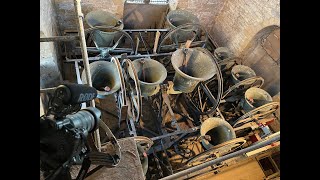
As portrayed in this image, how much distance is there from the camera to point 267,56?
6195mm

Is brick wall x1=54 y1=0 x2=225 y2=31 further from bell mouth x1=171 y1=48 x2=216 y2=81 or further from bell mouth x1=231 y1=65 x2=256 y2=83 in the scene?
bell mouth x1=171 y1=48 x2=216 y2=81

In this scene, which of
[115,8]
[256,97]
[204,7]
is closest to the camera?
[256,97]

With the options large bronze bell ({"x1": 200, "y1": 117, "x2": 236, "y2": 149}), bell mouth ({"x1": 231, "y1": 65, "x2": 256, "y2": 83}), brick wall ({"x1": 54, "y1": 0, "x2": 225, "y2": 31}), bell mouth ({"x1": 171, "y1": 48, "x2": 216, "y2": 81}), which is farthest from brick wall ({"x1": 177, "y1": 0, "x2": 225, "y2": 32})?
large bronze bell ({"x1": 200, "y1": 117, "x2": 236, "y2": 149})

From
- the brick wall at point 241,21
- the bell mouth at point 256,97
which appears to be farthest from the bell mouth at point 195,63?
the brick wall at point 241,21

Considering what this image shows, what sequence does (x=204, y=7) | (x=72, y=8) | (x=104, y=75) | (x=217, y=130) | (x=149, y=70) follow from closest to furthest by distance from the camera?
(x=104, y=75) → (x=149, y=70) → (x=217, y=130) → (x=72, y=8) → (x=204, y=7)

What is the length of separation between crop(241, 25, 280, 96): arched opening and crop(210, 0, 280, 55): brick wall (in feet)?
0.58

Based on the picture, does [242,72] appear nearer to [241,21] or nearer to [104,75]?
[241,21]

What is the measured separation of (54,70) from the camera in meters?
4.50

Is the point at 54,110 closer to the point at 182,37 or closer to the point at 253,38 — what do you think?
the point at 182,37

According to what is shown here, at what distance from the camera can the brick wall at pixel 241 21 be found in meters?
5.73

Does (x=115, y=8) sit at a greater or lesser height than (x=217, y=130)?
greater

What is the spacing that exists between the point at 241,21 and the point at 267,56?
1.15m

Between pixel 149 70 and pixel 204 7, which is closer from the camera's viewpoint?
pixel 149 70

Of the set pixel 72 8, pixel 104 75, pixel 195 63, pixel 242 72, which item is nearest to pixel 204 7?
pixel 242 72
